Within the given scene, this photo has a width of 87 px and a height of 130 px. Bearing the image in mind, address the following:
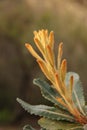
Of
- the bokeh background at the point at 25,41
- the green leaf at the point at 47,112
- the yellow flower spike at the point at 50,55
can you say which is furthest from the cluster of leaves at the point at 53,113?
the bokeh background at the point at 25,41

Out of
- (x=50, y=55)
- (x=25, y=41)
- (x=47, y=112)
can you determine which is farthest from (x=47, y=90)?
(x=25, y=41)

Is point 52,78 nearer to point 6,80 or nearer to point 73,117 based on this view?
point 73,117

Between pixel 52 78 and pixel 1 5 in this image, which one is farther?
pixel 1 5

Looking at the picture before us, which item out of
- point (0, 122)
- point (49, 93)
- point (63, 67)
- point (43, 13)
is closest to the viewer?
point (63, 67)

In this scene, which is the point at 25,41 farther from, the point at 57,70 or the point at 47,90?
the point at 57,70

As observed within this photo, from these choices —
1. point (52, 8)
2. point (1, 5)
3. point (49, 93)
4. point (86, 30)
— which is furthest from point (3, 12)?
point (49, 93)

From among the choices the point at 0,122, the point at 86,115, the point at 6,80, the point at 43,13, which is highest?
the point at 43,13
